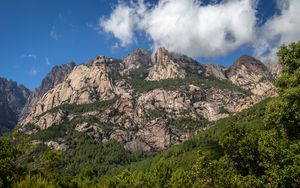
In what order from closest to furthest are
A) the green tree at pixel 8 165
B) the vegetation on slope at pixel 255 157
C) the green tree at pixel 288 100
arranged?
the vegetation on slope at pixel 255 157
the green tree at pixel 8 165
the green tree at pixel 288 100

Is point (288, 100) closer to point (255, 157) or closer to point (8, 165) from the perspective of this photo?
point (255, 157)

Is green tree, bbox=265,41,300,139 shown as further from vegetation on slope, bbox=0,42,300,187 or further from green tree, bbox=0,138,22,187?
green tree, bbox=0,138,22,187

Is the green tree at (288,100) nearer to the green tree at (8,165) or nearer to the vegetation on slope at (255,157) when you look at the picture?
the vegetation on slope at (255,157)

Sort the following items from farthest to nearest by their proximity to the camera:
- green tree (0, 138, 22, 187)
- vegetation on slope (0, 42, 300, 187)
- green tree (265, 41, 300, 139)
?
1. green tree (265, 41, 300, 139)
2. green tree (0, 138, 22, 187)
3. vegetation on slope (0, 42, 300, 187)

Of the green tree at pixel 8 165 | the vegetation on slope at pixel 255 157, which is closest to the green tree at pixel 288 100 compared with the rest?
the vegetation on slope at pixel 255 157

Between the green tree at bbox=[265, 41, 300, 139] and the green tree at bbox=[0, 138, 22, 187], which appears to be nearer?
the green tree at bbox=[0, 138, 22, 187]

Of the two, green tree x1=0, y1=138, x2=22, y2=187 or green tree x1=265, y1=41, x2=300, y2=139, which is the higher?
green tree x1=265, y1=41, x2=300, y2=139

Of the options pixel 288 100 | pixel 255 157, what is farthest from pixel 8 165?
pixel 288 100

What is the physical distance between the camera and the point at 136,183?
5546 inches

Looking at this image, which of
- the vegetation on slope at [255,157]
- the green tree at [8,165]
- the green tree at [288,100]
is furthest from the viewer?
the green tree at [288,100]

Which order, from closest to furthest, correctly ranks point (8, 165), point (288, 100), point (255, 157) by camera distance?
point (8, 165) < point (288, 100) < point (255, 157)

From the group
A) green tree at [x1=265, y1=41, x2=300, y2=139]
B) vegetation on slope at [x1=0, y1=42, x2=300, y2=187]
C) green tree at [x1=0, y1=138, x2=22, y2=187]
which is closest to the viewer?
vegetation on slope at [x1=0, y1=42, x2=300, y2=187]

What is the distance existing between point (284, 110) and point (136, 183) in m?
105

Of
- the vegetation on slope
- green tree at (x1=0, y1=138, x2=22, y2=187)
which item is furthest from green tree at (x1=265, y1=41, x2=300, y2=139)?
green tree at (x1=0, y1=138, x2=22, y2=187)
